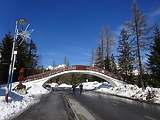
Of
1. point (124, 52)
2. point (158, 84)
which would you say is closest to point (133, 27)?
point (158, 84)

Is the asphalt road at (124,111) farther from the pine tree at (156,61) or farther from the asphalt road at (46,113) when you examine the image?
the pine tree at (156,61)

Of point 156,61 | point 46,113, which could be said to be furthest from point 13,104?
point 156,61

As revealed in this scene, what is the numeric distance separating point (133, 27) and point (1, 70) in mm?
26223

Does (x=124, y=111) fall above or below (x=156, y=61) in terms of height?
below

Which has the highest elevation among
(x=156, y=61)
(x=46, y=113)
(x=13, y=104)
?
(x=156, y=61)

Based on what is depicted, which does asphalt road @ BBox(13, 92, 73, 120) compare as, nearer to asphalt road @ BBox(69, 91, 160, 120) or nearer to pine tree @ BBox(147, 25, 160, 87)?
asphalt road @ BBox(69, 91, 160, 120)

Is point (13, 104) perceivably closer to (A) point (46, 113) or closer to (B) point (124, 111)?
(A) point (46, 113)

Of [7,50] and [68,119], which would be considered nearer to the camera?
[68,119]

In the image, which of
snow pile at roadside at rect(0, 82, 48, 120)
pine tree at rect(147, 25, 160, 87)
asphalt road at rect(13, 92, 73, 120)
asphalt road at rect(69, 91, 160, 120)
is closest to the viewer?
asphalt road at rect(13, 92, 73, 120)

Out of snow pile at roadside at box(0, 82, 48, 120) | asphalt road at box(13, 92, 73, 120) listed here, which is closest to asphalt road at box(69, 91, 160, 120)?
asphalt road at box(13, 92, 73, 120)

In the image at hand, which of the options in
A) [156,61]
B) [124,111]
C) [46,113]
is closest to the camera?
[46,113]

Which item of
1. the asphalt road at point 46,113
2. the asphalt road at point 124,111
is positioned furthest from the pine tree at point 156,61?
the asphalt road at point 46,113

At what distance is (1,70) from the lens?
25172 millimetres

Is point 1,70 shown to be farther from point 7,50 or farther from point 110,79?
point 110,79
